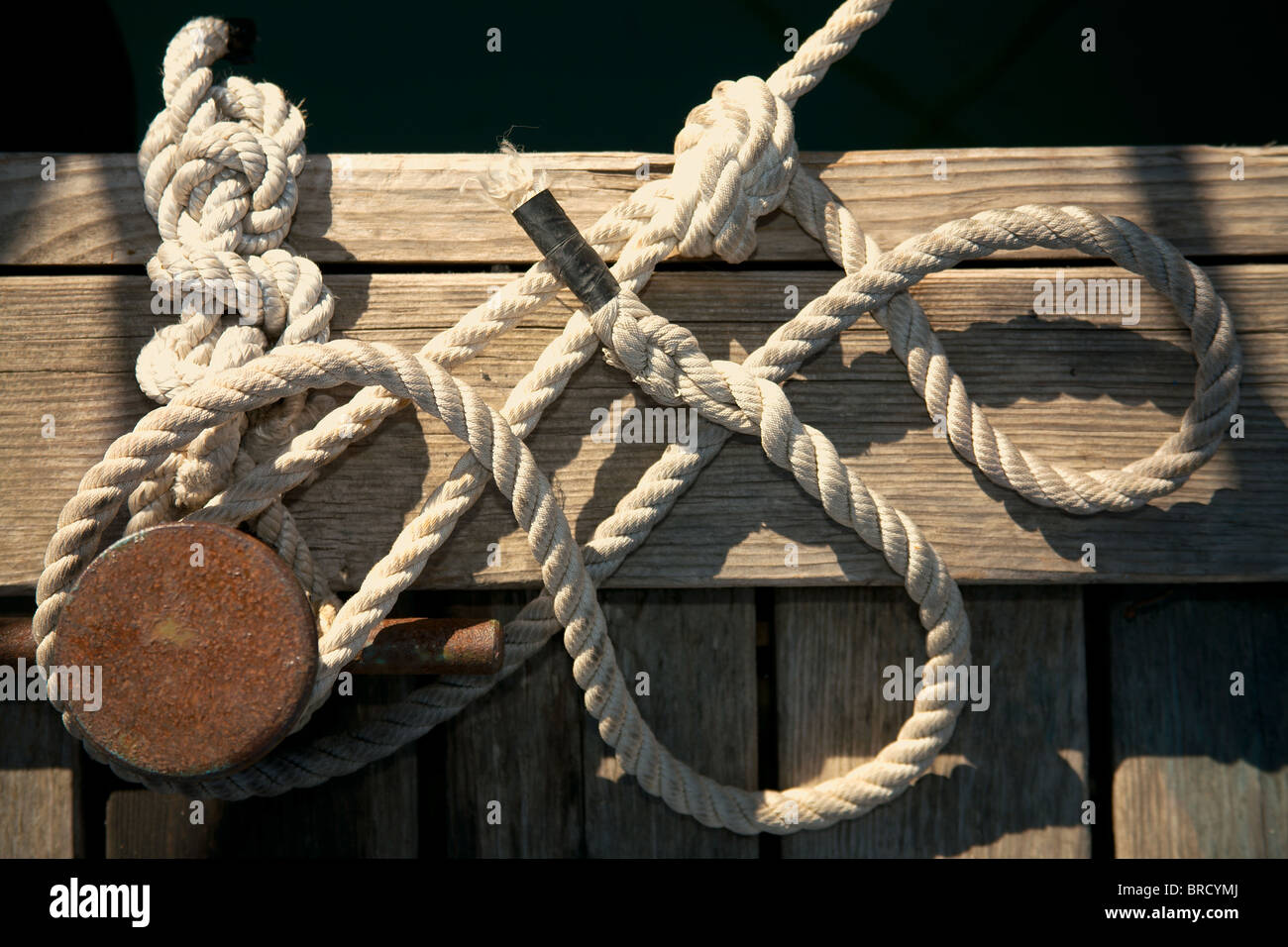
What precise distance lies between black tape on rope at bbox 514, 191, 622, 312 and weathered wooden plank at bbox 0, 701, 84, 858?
3.72ft

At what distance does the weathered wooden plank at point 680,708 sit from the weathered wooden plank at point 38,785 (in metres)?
0.86

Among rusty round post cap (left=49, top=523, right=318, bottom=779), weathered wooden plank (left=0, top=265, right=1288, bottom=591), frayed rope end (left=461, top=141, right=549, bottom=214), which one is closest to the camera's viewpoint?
rusty round post cap (left=49, top=523, right=318, bottom=779)

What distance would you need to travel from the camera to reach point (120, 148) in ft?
6.57

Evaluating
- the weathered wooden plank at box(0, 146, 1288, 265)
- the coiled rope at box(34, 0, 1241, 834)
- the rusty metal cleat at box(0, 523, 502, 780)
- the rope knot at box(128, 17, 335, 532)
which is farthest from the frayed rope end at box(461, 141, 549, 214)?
the rusty metal cleat at box(0, 523, 502, 780)

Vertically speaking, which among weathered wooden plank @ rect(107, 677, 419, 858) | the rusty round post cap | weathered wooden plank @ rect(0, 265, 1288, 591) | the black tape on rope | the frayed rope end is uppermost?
the frayed rope end

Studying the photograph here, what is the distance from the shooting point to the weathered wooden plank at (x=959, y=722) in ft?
4.61

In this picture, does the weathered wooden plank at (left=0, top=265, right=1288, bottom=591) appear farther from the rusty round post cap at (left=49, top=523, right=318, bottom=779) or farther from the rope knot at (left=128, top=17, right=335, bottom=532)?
the rusty round post cap at (left=49, top=523, right=318, bottom=779)

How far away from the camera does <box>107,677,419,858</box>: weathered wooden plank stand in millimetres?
1392

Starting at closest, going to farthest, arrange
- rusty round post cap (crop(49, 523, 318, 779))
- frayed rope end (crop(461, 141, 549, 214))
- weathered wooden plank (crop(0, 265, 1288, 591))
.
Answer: rusty round post cap (crop(49, 523, 318, 779)), frayed rope end (crop(461, 141, 549, 214)), weathered wooden plank (crop(0, 265, 1288, 591))

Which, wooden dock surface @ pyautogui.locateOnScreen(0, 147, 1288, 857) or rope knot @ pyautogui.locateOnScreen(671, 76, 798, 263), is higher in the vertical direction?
rope knot @ pyautogui.locateOnScreen(671, 76, 798, 263)
